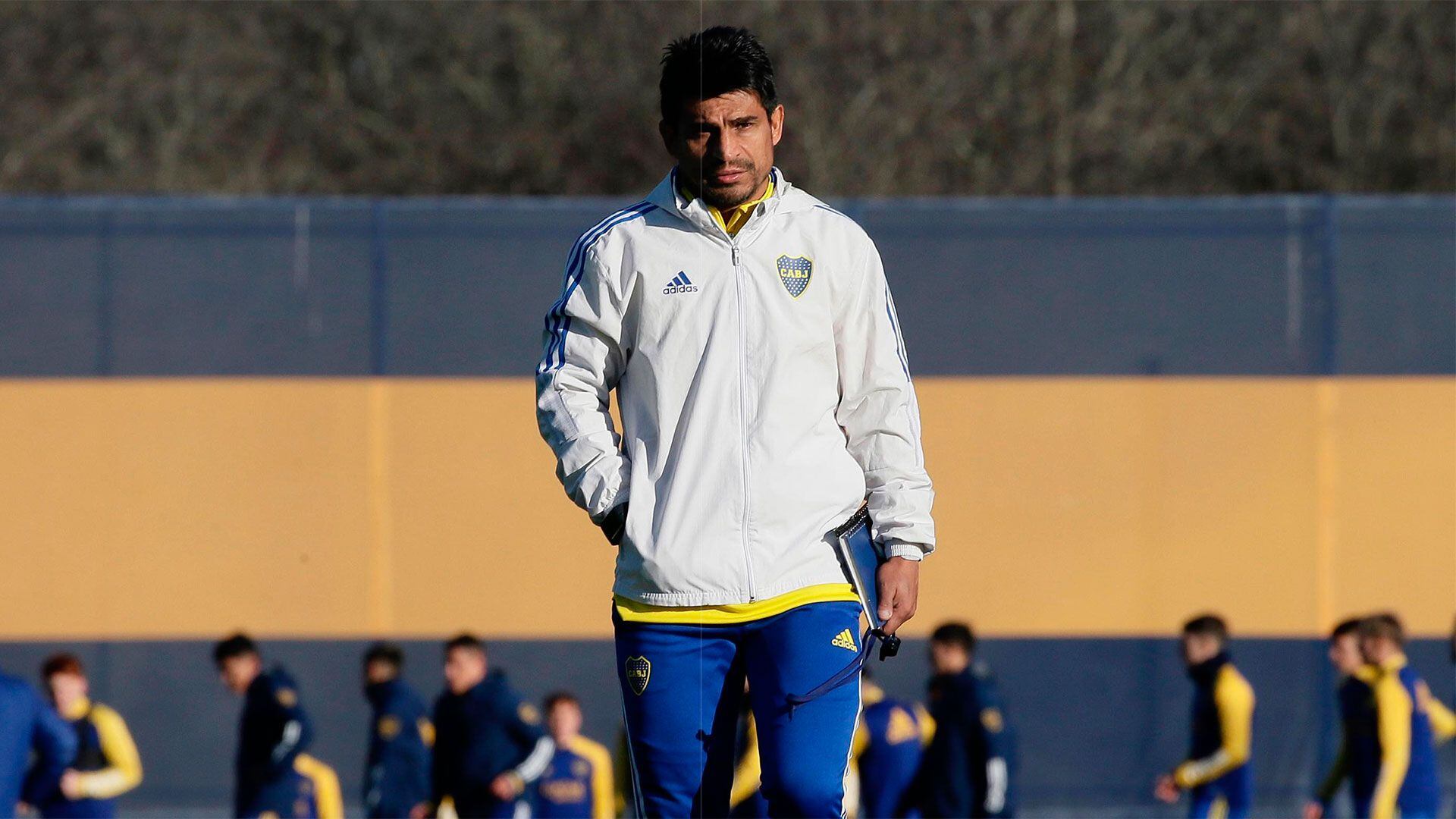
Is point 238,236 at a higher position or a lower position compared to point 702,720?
higher

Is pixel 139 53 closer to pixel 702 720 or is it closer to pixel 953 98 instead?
pixel 953 98

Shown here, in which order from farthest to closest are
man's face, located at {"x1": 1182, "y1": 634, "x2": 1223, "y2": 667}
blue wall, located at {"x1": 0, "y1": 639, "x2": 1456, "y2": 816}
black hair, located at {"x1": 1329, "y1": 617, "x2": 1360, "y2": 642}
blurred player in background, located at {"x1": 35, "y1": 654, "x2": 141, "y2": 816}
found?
blue wall, located at {"x1": 0, "y1": 639, "x2": 1456, "y2": 816} → man's face, located at {"x1": 1182, "y1": 634, "x2": 1223, "y2": 667} → blurred player in background, located at {"x1": 35, "y1": 654, "x2": 141, "y2": 816} → black hair, located at {"x1": 1329, "y1": 617, "x2": 1360, "y2": 642}

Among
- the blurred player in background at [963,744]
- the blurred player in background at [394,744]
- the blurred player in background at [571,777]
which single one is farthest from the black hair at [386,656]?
the blurred player in background at [963,744]

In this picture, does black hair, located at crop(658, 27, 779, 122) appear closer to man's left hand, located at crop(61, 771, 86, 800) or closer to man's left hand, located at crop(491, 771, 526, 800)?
man's left hand, located at crop(491, 771, 526, 800)

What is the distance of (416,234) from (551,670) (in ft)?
9.46

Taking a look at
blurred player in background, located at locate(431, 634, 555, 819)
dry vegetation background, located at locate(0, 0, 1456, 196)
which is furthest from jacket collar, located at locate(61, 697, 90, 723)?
dry vegetation background, located at locate(0, 0, 1456, 196)

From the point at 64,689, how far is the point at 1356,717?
6.90 metres

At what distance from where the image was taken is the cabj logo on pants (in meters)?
3.78

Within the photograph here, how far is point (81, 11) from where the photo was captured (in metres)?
20.9

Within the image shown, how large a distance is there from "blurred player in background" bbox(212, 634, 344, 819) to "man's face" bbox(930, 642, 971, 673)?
355 cm

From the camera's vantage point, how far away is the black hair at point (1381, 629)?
A: 973 centimetres

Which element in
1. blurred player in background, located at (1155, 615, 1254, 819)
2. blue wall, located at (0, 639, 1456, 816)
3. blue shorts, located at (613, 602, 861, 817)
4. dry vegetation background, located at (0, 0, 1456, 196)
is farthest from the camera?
dry vegetation background, located at (0, 0, 1456, 196)

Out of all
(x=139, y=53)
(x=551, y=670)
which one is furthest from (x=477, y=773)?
(x=139, y=53)

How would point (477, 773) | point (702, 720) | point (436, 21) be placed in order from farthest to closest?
point (436, 21), point (477, 773), point (702, 720)
